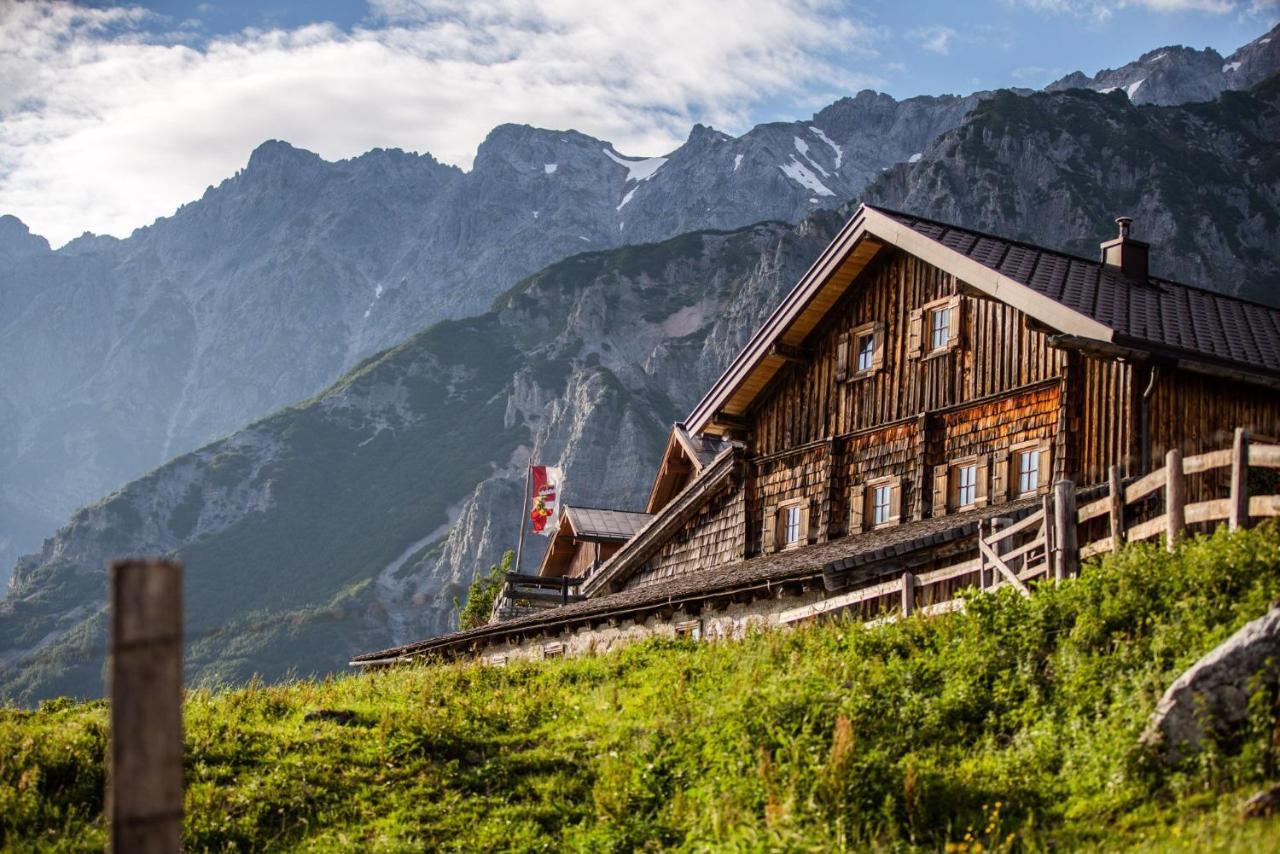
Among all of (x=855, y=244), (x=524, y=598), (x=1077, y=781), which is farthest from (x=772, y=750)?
(x=524, y=598)

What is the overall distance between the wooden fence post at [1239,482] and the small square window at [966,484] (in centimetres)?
1030

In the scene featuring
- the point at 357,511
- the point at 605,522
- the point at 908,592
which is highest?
the point at 357,511

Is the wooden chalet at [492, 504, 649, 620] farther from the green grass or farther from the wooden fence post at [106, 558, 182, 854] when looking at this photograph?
the wooden fence post at [106, 558, 182, 854]

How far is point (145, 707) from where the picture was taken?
6.45 meters

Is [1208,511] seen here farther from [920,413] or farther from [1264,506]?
[920,413]

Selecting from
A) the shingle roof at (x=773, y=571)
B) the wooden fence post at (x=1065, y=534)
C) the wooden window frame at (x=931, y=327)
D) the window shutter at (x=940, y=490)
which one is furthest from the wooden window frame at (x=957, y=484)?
the wooden fence post at (x=1065, y=534)

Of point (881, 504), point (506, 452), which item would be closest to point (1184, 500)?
point (881, 504)

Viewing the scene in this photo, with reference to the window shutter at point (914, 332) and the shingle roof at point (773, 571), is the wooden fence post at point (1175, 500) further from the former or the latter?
the window shutter at point (914, 332)

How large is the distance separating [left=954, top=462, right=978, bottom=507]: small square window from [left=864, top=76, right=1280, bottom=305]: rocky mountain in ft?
365

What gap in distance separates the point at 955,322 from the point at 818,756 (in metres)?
14.3

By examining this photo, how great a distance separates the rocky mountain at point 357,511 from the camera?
150875mm

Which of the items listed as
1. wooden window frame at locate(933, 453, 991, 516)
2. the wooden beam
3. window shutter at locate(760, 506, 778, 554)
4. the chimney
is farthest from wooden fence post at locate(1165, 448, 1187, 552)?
window shutter at locate(760, 506, 778, 554)

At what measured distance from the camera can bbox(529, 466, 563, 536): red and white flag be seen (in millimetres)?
56469

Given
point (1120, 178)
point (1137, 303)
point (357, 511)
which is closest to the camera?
point (1137, 303)
